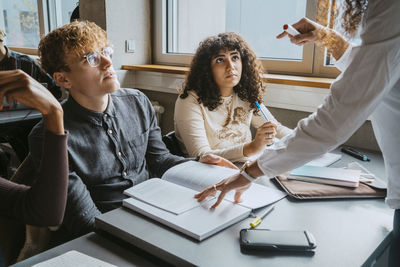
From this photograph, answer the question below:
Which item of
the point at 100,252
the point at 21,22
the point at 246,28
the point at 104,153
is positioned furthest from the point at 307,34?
the point at 21,22

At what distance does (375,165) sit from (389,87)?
79 cm

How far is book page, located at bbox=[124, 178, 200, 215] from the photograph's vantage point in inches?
38.8

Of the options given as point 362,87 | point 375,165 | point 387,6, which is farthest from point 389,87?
point 375,165

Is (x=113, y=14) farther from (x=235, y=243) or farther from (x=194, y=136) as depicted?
(x=235, y=243)

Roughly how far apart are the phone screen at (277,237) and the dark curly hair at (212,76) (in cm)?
99

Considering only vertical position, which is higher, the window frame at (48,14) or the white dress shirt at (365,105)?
the window frame at (48,14)

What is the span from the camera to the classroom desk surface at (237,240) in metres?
0.79

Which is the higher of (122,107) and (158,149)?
(122,107)

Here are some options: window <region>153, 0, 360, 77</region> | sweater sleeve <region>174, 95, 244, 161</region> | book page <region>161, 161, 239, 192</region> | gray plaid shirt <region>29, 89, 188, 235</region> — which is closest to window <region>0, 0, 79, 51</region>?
window <region>153, 0, 360, 77</region>

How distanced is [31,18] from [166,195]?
148 inches

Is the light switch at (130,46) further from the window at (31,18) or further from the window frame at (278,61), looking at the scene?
the window at (31,18)

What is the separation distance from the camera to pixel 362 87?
77 centimetres

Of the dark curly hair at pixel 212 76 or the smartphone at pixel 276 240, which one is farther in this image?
the dark curly hair at pixel 212 76

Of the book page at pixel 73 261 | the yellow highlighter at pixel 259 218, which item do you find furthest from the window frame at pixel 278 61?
the book page at pixel 73 261
